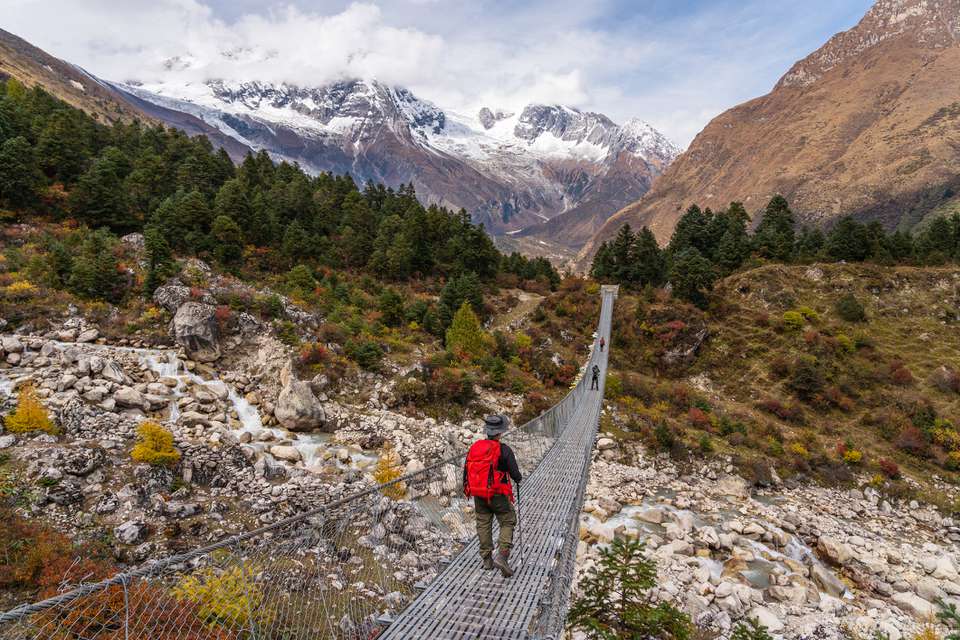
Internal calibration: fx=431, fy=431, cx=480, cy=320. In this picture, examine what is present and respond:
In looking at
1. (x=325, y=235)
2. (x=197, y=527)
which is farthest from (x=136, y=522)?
(x=325, y=235)

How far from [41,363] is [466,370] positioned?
49.4ft

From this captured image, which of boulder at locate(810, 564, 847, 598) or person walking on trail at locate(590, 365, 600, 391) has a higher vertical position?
person walking on trail at locate(590, 365, 600, 391)

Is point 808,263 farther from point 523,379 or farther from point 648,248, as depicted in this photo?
point 523,379

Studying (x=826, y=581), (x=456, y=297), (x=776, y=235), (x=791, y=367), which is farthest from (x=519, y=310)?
(x=826, y=581)

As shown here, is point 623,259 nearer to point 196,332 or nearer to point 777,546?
point 777,546

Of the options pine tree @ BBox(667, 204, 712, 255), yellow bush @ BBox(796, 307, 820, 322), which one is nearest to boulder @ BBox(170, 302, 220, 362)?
yellow bush @ BBox(796, 307, 820, 322)

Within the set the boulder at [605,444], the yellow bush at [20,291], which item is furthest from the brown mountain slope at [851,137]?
the yellow bush at [20,291]

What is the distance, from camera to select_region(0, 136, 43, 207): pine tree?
870 inches

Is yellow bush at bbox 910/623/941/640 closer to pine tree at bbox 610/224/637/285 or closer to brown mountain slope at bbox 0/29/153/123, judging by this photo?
pine tree at bbox 610/224/637/285

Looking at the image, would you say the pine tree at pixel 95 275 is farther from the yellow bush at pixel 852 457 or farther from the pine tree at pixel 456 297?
the yellow bush at pixel 852 457

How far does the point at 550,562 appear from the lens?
638cm

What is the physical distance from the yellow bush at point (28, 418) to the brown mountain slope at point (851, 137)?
119772mm

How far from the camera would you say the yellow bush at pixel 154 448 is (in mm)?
10383

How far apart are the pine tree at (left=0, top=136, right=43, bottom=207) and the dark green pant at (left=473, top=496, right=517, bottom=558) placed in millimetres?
30837
